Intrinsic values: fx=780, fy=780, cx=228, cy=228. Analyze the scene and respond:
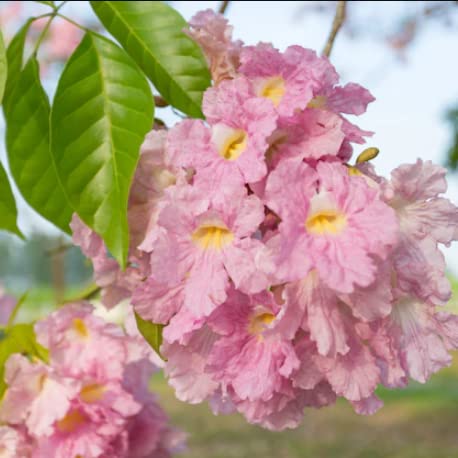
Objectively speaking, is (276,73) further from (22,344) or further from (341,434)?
(341,434)

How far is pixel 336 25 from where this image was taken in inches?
41.9

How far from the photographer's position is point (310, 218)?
60 centimetres

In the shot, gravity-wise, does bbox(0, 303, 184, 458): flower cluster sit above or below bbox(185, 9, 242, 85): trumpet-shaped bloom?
below

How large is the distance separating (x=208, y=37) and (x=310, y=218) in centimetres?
24

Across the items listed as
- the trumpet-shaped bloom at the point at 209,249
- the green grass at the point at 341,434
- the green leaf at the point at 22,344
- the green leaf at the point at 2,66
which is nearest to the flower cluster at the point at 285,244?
the trumpet-shaped bloom at the point at 209,249

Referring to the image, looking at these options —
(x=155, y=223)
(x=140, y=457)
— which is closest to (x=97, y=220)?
(x=155, y=223)

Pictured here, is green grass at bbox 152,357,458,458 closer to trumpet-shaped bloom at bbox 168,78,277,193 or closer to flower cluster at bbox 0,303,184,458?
flower cluster at bbox 0,303,184,458

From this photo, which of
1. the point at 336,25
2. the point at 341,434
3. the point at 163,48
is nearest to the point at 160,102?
the point at 163,48

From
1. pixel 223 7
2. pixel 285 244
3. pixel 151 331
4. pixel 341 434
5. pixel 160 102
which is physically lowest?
pixel 341 434

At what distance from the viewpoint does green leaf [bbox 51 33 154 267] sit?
0.65 m

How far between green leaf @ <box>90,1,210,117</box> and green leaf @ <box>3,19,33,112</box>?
0.31 feet

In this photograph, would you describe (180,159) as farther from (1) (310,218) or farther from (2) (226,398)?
(2) (226,398)

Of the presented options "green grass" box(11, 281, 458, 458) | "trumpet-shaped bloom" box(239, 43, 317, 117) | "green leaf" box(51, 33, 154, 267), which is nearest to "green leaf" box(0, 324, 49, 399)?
"green leaf" box(51, 33, 154, 267)

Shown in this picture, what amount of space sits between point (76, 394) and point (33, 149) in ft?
1.12
